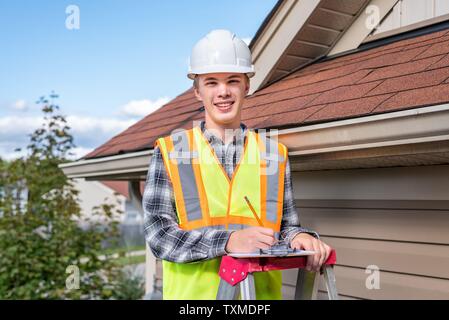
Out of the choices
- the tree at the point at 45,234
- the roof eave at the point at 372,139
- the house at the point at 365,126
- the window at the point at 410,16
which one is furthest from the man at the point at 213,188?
the tree at the point at 45,234

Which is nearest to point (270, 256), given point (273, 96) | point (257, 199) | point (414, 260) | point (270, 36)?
point (257, 199)

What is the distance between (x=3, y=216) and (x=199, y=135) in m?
6.20

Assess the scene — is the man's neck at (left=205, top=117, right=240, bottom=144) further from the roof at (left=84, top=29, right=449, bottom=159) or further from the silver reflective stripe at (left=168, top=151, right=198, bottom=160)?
the roof at (left=84, top=29, right=449, bottom=159)

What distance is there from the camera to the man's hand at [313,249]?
6.39 feet

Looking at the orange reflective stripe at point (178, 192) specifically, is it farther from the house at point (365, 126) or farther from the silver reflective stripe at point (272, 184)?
the house at point (365, 126)

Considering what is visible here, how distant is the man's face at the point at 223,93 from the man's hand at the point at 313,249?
0.51m

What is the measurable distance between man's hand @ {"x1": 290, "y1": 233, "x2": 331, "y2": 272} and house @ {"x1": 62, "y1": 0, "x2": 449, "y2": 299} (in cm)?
53

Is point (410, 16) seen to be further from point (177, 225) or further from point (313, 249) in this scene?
point (177, 225)

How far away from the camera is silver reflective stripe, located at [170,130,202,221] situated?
6.68 ft

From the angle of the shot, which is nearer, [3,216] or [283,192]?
[283,192]

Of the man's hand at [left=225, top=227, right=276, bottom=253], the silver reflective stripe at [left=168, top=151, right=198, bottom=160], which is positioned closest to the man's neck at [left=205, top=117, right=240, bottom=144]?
the silver reflective stripe at [left=168, top=151, right=198, bottom=160]

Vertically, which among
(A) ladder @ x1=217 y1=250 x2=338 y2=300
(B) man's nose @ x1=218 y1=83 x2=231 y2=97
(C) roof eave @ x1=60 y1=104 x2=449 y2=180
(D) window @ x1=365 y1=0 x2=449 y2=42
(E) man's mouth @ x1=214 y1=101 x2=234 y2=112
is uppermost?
(D) window @ x1=365 y1=0 x2=449 y2=42

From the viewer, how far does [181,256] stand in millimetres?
1983
